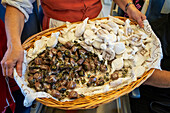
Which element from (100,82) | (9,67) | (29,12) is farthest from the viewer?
(29,12)

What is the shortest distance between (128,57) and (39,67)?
50cm

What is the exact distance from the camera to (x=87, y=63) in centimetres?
78

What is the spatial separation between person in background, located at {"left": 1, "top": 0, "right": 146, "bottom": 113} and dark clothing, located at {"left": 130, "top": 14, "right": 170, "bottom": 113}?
188mm

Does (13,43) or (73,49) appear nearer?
(13,43)

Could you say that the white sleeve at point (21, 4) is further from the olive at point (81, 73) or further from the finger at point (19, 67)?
the olive at point (81, 73)

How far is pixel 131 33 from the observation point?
926 millimetres

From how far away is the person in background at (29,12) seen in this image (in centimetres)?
66

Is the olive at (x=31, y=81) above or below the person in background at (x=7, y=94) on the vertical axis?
above

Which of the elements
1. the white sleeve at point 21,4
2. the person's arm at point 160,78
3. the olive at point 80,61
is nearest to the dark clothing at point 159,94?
the person's arm at point 160,78

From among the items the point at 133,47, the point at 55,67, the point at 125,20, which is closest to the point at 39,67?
the point at 55,67

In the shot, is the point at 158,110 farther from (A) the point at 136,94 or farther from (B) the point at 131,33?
(B) the point at 131,33

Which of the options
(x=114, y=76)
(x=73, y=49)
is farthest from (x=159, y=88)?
(x=73, y=49)

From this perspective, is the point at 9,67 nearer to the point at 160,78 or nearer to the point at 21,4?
the point at 21,4

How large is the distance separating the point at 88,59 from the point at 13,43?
0.40 metres
